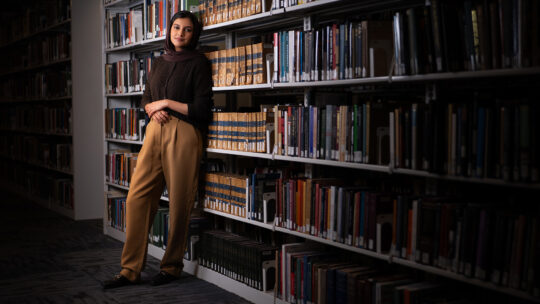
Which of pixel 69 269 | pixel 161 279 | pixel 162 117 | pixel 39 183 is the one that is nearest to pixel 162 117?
pixel 162 117

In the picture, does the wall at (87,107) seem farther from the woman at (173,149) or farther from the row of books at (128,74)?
the woman at (173,149)

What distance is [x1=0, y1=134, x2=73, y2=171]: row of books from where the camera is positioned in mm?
6547

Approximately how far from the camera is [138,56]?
219 inches

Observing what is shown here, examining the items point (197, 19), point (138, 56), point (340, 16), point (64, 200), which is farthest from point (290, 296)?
point (64, 200)

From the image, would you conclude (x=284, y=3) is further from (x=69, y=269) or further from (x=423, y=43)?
(x=69, y=269)

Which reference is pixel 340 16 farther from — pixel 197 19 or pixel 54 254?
pixel 54 254

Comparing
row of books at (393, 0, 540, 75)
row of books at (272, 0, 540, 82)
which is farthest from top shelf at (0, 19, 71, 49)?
row of books at (393, 0, 540, 75)

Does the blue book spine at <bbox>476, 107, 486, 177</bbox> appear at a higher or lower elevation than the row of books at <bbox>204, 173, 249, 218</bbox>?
higher

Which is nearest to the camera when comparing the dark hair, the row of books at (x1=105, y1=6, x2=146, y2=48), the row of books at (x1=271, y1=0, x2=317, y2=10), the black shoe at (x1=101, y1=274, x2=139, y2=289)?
the row of books at (x1=271, y1=0, x2=317, y2=10)

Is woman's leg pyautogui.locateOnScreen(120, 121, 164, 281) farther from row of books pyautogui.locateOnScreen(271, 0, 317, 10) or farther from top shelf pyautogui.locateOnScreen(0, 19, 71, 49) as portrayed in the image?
top shelf pyautogui.locateOnScreen(0, 19, 71, 49)

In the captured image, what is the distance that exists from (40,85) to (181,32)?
4049 mm

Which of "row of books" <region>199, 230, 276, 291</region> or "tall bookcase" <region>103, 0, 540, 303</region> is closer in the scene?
"tall bookcase" <region>103, 0, 540, 303</region>

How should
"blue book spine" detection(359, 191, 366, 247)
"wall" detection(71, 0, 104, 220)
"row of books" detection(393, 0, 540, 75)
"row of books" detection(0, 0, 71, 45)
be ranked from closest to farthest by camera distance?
"row of books" detection(393, 0, 540, 75) < "blue book spine" detection(359, 191, 366, 247) < "wall" detection(71, 0, 104, 220) < "row of books" detection(0, 0, 71, 45)

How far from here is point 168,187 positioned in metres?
3.85
